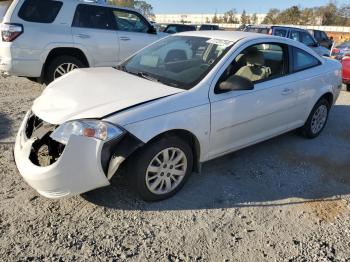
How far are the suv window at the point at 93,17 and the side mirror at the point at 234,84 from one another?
14.9 ft

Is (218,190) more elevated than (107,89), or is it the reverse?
(107,89)

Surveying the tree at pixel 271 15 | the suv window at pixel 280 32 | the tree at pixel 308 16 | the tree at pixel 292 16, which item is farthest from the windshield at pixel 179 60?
the tree at pixel 271 15

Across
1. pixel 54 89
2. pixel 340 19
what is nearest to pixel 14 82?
pixel 54 89

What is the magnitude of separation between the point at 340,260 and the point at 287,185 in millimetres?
1211

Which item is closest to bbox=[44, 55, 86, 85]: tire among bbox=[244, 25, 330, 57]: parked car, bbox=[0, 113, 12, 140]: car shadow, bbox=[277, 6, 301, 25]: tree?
bbox=[0, 113, 12, 140]: car shadow

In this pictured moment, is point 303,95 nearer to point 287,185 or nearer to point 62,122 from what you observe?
point 287,185

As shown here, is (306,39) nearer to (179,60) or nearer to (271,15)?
(179,60)

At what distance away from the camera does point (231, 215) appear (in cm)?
349

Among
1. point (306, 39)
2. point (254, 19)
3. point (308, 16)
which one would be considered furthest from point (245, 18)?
point (306, 39)

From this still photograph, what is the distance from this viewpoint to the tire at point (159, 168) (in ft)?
10.8

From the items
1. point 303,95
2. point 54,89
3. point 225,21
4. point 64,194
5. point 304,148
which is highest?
point 54,89

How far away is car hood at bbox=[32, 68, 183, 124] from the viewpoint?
10.5ft

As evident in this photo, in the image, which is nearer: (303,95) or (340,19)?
(303,95)

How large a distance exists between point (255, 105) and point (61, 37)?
14.3ft
